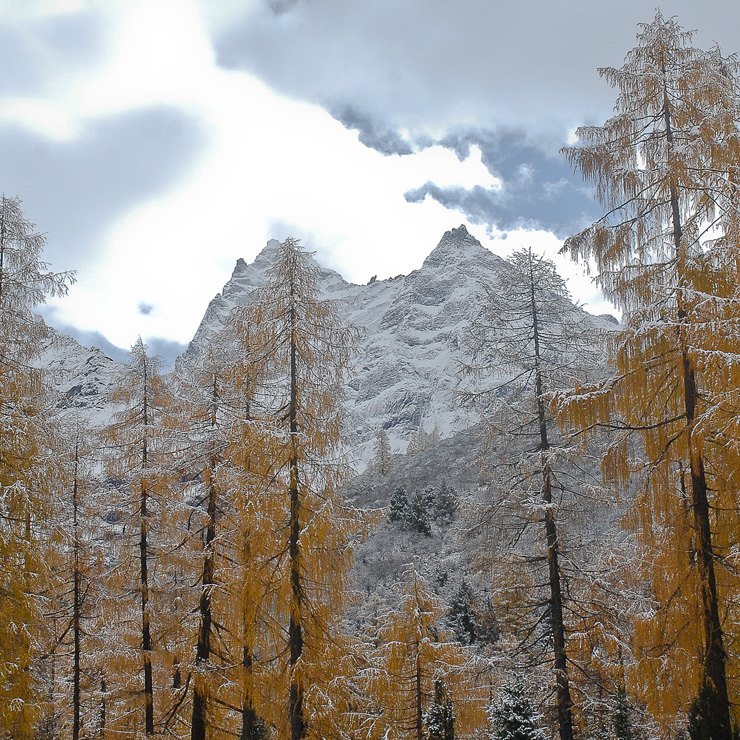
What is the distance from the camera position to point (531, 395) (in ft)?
32.2

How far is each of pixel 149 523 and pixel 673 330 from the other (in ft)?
33.1

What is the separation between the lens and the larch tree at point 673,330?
5.54 meters

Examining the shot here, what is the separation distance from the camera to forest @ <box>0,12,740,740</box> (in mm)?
6000

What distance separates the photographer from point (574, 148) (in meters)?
7.42

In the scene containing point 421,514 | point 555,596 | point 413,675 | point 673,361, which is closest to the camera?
point 673,361

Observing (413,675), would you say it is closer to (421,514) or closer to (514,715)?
(514,715)

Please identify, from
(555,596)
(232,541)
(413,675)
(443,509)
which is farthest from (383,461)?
(555,596)

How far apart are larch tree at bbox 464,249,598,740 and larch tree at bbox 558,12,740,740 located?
238 centimetres

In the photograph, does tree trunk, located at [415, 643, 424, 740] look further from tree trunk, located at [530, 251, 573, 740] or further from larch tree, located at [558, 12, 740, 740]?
larch tree, located at [558, 12, 740, 740]

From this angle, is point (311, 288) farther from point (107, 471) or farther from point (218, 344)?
point (107, 471)

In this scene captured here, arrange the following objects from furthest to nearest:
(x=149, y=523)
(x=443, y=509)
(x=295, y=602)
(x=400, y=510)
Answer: (x=400, y=510), (x=443, y=509), (x=149, y=523), (x=295, y=602)

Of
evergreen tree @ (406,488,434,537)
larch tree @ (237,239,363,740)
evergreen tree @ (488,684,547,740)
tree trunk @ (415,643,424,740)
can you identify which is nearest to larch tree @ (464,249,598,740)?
larch tree @ (237,239,363,740)

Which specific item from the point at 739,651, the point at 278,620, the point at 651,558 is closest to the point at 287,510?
the point at 278,620

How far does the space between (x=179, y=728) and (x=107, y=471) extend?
5.83 metres
